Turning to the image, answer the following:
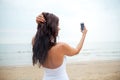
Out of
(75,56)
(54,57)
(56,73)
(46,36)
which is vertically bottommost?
(75,56)

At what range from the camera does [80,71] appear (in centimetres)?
398

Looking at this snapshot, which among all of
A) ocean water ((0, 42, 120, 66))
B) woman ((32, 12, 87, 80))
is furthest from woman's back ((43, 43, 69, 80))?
ocean water ((0, 42, 120, 66))

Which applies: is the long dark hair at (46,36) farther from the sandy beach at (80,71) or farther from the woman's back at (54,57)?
the sandy beach at (80,71)

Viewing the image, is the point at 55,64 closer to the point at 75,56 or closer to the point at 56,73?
the point at 56,73

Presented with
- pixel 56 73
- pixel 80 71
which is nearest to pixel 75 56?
pixel 80 71

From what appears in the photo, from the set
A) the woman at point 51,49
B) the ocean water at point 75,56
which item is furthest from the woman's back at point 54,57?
the ocean water at point 75,56

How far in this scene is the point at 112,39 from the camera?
164 inches

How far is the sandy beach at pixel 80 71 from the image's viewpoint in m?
3.75

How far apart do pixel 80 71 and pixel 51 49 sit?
2104 mm

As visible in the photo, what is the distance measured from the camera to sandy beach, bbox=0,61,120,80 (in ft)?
12.3

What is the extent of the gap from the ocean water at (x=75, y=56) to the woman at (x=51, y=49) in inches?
69.9

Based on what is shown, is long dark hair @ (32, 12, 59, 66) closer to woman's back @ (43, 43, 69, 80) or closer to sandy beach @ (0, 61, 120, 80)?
woman's back @ (43, 43, 69, 80)

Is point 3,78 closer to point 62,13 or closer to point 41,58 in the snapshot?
point 62,13

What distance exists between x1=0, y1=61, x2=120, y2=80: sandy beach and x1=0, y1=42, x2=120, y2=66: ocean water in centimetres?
7
